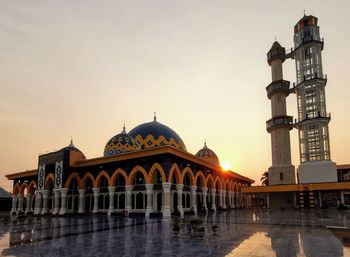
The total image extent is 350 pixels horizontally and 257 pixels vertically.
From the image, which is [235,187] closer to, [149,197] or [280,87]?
[280,87]

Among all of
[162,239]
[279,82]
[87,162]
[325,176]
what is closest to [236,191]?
[325,176]

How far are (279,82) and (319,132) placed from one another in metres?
10.7

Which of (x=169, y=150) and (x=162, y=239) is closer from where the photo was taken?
(x=162, y=239)

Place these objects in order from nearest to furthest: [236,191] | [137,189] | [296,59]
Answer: [137,189]
[296,59]
[236,191]

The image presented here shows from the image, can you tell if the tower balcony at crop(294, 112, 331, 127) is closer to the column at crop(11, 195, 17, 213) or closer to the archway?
the archway

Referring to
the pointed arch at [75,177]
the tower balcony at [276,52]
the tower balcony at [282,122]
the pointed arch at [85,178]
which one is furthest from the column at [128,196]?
the tower balcony at [276,52]

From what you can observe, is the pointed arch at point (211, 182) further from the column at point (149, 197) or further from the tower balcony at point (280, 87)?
the tower balcony at point (280, 87)

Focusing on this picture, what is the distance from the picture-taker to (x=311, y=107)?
46312mm

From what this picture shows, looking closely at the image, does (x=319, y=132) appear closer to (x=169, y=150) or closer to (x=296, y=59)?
(x=296, y=59)

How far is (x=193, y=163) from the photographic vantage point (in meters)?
36.3

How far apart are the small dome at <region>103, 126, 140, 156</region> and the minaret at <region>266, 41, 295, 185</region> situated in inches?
894

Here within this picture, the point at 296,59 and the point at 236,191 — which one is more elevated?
the point at 296,59

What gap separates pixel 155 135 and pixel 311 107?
80.8ft

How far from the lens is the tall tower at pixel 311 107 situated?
142ft
